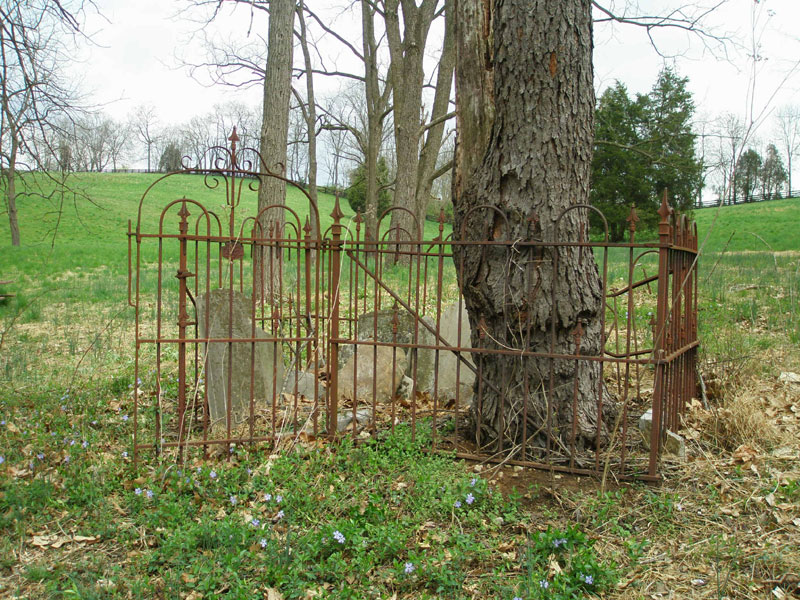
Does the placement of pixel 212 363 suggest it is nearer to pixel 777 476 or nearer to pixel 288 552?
pixel 288 552

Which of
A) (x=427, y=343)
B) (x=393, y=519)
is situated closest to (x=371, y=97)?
(x=427, y=343)

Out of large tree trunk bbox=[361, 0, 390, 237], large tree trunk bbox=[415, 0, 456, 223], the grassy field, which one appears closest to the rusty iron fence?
the grassy field

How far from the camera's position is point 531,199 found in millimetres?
3650

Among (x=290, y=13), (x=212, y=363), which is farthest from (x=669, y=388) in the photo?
(x=290, y=13)

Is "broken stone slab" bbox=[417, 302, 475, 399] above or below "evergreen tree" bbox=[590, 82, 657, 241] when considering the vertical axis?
below

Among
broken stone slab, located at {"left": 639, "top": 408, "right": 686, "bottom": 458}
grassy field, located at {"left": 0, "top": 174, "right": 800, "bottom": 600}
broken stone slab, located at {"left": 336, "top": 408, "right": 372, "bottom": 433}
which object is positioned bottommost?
grassy field, located at {"left": 0, "top": 174, "right": 800, "bottom": 600}

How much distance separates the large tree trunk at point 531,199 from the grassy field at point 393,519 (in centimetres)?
59

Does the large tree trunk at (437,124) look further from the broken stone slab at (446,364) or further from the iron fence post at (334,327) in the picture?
the iron fence post at (334,327)

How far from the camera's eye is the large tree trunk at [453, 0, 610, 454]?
3.59m

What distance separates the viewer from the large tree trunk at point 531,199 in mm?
3586

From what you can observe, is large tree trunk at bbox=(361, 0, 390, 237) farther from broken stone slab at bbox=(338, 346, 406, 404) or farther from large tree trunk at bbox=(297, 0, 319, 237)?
broken stone slab at bbox=(338, 346, 406, 404)

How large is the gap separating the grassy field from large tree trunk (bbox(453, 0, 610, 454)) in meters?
0.59

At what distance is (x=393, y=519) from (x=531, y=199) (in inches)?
82.6

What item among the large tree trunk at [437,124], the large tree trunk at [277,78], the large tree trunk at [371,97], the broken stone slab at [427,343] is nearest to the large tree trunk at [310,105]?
the large tree trunk at [371,97]
